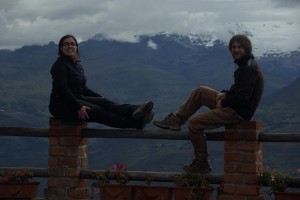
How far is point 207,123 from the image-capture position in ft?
→ 22.2

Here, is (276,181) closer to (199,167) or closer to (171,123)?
(199,167)

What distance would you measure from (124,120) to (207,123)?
111cm

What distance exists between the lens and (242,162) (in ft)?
22.0

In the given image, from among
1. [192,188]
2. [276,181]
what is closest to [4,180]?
[192,188]

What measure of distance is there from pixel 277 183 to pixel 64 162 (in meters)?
2.57

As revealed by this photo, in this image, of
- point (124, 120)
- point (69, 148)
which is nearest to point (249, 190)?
point (124, 120)

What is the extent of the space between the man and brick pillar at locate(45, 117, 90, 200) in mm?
1405

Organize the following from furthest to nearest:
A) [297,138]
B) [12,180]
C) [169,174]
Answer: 1. [12,180]
2. [169,174]
3. [297,138]

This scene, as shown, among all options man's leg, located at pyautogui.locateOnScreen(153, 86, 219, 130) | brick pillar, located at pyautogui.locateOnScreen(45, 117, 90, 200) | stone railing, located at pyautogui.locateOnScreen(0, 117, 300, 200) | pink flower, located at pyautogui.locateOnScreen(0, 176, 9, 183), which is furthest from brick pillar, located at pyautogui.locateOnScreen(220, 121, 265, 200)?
pink flower, located at pyautogui.locateOnScreen(0, 176, 9, 183)

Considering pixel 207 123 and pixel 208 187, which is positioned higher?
pixel 207 123

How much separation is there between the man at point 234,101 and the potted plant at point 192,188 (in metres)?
0.13

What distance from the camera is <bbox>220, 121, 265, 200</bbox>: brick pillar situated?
21.9 feet

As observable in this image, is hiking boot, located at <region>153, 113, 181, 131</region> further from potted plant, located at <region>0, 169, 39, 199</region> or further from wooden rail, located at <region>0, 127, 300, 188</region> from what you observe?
potted plant, located at <region>0, 169, 39, 199</region>

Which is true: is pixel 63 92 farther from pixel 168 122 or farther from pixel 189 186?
pixel 189 186
